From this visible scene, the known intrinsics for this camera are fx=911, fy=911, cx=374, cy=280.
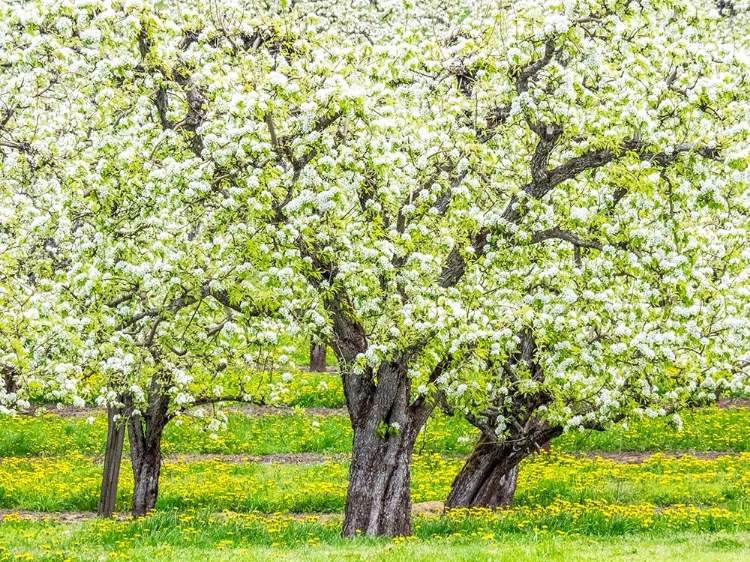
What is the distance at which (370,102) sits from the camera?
1193 centimetres

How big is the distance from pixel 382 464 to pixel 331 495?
6.65 m

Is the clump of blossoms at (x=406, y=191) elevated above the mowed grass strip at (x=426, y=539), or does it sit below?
above

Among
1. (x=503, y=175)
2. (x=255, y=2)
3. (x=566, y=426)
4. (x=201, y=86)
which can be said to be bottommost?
(x=566, y=426)

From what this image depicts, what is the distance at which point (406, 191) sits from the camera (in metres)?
12.9

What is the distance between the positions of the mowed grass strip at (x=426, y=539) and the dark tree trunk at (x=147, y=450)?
1826 millimetres

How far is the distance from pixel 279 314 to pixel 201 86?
360 centimetres

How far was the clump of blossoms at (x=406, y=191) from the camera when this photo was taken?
1148 cm

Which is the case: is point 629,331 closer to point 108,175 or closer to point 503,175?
point 503,175

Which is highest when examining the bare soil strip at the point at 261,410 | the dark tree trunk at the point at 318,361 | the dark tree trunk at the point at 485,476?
the dark tree trunk at the point at 318,361

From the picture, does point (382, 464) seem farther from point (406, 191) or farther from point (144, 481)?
point (144, 481)

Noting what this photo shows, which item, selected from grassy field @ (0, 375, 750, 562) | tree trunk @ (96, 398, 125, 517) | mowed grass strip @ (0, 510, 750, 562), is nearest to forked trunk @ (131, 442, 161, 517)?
tree trunk @ (96, 398, 125, 517)

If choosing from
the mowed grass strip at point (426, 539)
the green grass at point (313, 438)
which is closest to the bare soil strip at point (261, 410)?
the green grass at point (313, 438)

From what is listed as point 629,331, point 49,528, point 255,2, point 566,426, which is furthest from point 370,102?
point 49,528

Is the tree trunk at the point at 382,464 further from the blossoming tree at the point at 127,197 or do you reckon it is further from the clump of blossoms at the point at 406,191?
the blossoming tree at the point at 127,197
